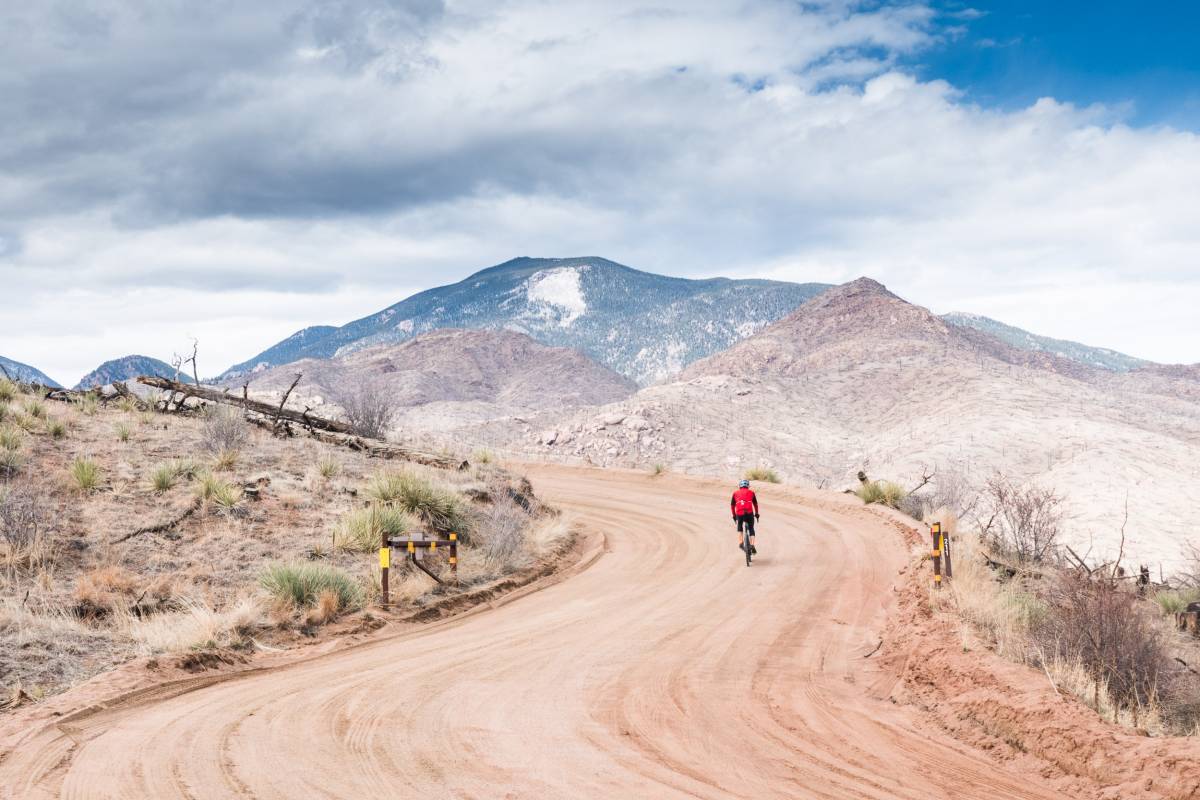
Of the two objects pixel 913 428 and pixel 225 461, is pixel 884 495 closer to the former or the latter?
pixel 225 461

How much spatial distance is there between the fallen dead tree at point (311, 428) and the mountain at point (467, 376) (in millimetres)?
73923

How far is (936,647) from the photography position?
9.75 metres

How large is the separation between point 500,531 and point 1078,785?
497 inches

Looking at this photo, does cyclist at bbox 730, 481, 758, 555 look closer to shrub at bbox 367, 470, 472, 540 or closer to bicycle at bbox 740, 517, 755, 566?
bicycle at bbox 740, 517, 755, 566

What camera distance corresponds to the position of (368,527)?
15969 mm

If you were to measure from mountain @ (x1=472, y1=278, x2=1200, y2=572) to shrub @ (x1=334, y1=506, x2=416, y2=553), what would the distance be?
28319 millimetres

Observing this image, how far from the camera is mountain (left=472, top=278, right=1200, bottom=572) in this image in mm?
43875

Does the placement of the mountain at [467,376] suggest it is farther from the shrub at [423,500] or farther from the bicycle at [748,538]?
the bicycle at [748,538]

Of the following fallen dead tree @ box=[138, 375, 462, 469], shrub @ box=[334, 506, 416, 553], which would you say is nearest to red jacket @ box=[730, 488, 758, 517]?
shrub @ box=[334, 506, 416, 553]

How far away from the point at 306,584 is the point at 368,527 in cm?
321

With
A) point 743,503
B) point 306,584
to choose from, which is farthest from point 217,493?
point 743,503

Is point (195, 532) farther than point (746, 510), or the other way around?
point (746, 510)

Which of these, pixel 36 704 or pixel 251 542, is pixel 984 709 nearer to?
pixel 36 704

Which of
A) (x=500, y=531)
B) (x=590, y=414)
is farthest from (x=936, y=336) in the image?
(x=500, y=531)
